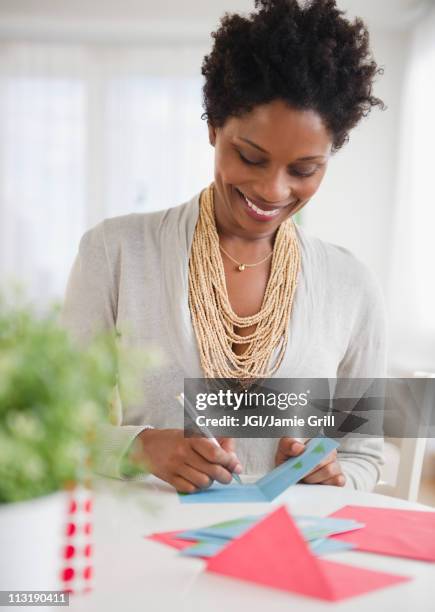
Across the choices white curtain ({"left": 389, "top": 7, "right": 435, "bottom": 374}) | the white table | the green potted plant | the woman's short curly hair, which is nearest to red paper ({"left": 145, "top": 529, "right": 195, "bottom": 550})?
the white table

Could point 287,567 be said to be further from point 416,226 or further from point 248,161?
point 416,226

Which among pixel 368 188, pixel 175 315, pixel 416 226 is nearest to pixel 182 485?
pixel 175 315

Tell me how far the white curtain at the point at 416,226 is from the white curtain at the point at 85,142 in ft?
4.64

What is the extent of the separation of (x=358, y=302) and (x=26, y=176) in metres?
4.16

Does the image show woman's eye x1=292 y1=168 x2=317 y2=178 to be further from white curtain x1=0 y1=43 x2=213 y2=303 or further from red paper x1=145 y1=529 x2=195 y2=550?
white curtain x1=0 y1=43 x2=213 y2=303

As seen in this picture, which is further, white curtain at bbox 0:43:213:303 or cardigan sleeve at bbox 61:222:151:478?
white curtain at bbox 0:43:213:303

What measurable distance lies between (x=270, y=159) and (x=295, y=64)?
168 millimetres

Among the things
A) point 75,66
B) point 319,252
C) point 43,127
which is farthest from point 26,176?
point 319,252

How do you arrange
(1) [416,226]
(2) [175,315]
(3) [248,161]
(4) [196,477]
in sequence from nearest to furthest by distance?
(4) [196,477] < (3) [248,161] < (2) [175,315] < (1) [416,226]

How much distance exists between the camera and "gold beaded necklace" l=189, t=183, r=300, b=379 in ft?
4.63

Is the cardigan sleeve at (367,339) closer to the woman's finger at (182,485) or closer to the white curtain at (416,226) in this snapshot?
the woman's finger at (182,485)

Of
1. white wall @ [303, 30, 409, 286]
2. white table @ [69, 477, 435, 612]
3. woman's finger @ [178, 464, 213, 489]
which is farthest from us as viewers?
white wall @ [303, 30, 409, 286]

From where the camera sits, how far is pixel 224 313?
1450mm

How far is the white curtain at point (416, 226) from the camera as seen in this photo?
440cm
